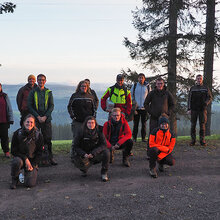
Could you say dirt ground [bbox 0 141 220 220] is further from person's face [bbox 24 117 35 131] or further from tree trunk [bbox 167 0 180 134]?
tree trunk [bbox 167 0 180 134]

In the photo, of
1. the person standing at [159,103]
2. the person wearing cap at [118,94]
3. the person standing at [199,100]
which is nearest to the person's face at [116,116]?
the person wearing cap at [118,94]

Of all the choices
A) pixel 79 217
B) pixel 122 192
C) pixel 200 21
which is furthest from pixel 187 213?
pixel 200 21

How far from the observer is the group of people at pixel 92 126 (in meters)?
5.39

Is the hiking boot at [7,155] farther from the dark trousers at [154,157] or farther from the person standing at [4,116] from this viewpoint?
the dark trousers at [154,157]

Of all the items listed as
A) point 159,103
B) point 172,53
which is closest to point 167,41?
point 172,53

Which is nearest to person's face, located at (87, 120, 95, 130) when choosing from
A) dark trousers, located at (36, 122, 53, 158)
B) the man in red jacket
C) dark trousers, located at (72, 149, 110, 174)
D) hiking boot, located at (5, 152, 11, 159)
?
dark trousers, located at (72, 149, 110, 174)

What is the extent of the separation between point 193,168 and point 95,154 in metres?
2.71

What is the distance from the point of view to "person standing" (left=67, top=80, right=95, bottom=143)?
269 inches

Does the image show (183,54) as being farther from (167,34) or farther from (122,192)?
(122,192)

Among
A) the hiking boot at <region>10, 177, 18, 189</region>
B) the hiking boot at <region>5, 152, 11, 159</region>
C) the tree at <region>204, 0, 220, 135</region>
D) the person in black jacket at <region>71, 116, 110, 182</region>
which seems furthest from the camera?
the tree at <region>204, 0, 220, 135</region>

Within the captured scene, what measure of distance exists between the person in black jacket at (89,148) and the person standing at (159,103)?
2.21m

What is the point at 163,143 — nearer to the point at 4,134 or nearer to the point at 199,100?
the point at 199,100

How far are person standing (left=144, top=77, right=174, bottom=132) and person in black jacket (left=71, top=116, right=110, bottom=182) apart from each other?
2.21m

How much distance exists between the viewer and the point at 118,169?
6340 millimetres
